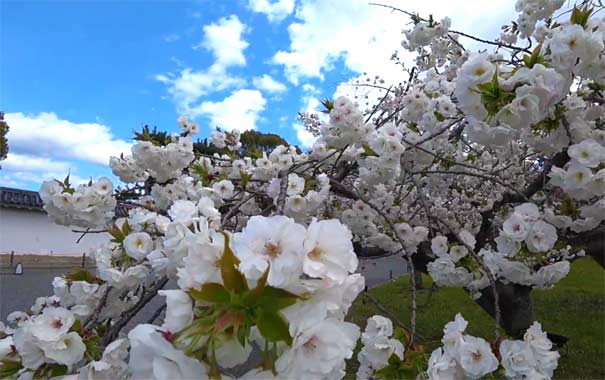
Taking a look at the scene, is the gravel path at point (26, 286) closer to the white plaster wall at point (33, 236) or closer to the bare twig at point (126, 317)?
the white plaster wall at point (33, 236)

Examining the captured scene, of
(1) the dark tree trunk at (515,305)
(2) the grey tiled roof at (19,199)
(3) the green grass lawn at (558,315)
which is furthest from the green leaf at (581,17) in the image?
(2) the grey tiled roof at (19,199)

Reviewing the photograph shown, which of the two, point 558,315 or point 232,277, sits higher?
point 232,277

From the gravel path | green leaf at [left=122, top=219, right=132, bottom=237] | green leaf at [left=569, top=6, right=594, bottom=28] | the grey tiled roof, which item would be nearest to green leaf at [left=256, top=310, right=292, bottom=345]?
green leaf at [left=122, top=219, right=132, bottom=237]

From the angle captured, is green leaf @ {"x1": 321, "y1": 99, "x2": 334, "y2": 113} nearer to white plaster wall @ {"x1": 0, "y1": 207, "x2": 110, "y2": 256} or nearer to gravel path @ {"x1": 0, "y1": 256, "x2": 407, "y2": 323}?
gravel path @ {"x1": 0, "y1": 256, "x2": 407, "y2": 323}

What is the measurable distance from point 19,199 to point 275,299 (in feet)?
68.8

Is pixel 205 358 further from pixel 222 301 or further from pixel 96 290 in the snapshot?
pixel 96 290

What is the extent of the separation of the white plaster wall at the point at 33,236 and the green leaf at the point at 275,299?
18.2m

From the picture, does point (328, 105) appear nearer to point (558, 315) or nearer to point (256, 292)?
point (256, 292)

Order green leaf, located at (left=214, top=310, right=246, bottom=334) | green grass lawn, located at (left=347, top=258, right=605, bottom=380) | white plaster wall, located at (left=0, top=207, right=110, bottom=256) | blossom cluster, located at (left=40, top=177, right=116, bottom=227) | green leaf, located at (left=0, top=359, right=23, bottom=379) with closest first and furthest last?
green leaf, located at (left=214, top=310, right=246, bottom=334)
green leaf, located at (left=0, top=359, right=23, bottom=379)
blossom cluster, located at (left=40, top=177, right=116, bottom=227)
green grass lawn, located at (left=347, top=258, right=605, bottom=380)
white plaster wall, located at (left=0, top=207, right=110, bottom=256)

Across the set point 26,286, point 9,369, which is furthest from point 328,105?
point 26,286

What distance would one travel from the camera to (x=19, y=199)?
61.5ft

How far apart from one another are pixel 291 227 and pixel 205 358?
0.23m

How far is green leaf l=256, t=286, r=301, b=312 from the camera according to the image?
723 mm

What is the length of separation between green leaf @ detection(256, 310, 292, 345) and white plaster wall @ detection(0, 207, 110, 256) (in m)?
18.3
